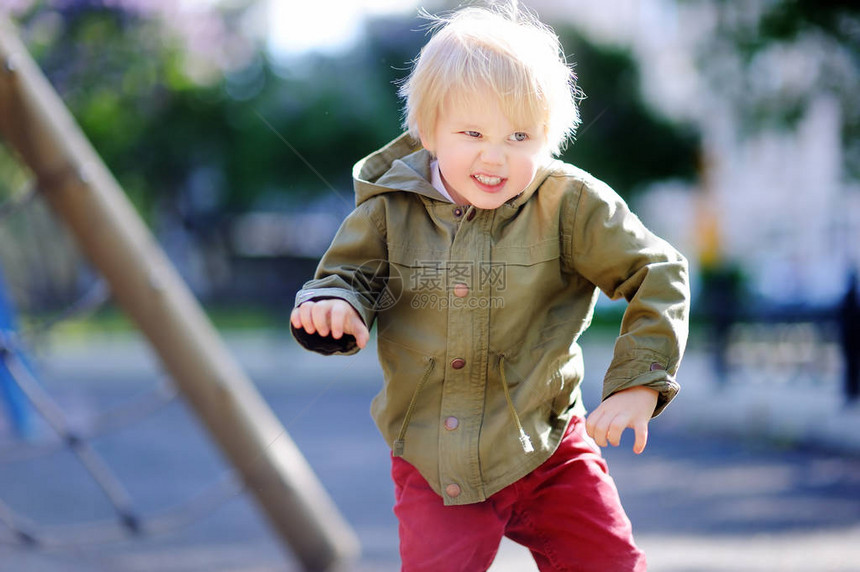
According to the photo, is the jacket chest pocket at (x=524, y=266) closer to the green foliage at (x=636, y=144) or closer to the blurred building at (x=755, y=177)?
the green foliage at (x=636, y=144)

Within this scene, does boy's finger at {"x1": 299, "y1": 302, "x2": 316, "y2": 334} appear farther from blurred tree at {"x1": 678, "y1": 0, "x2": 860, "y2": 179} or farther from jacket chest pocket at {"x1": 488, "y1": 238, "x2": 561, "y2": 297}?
blurred tree at {"x1": 678, "y1": 0, "x2": 860, "y2": 179}

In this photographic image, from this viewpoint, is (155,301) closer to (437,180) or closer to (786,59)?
(437,180)

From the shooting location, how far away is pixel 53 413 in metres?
3.33

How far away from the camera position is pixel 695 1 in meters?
8.73

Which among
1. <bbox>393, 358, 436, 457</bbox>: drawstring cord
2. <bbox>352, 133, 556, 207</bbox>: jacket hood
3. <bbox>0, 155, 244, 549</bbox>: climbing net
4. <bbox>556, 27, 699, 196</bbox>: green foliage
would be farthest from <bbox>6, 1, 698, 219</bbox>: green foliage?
<bbox>0, 155, 244, 549</bbox>: climbing net

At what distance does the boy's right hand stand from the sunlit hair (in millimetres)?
322

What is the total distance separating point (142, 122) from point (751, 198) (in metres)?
9.98

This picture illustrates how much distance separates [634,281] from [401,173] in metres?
0.42

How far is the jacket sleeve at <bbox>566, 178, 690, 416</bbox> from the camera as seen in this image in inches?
59.4

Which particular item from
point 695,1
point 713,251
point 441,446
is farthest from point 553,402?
point 713,251

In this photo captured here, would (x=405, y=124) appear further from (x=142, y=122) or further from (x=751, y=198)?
(x=142, y=122)

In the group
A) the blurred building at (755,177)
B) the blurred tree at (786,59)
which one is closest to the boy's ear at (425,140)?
the blurred building at (755,177)

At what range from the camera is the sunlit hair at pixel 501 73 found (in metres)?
1.51

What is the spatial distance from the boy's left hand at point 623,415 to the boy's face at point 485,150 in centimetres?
36
